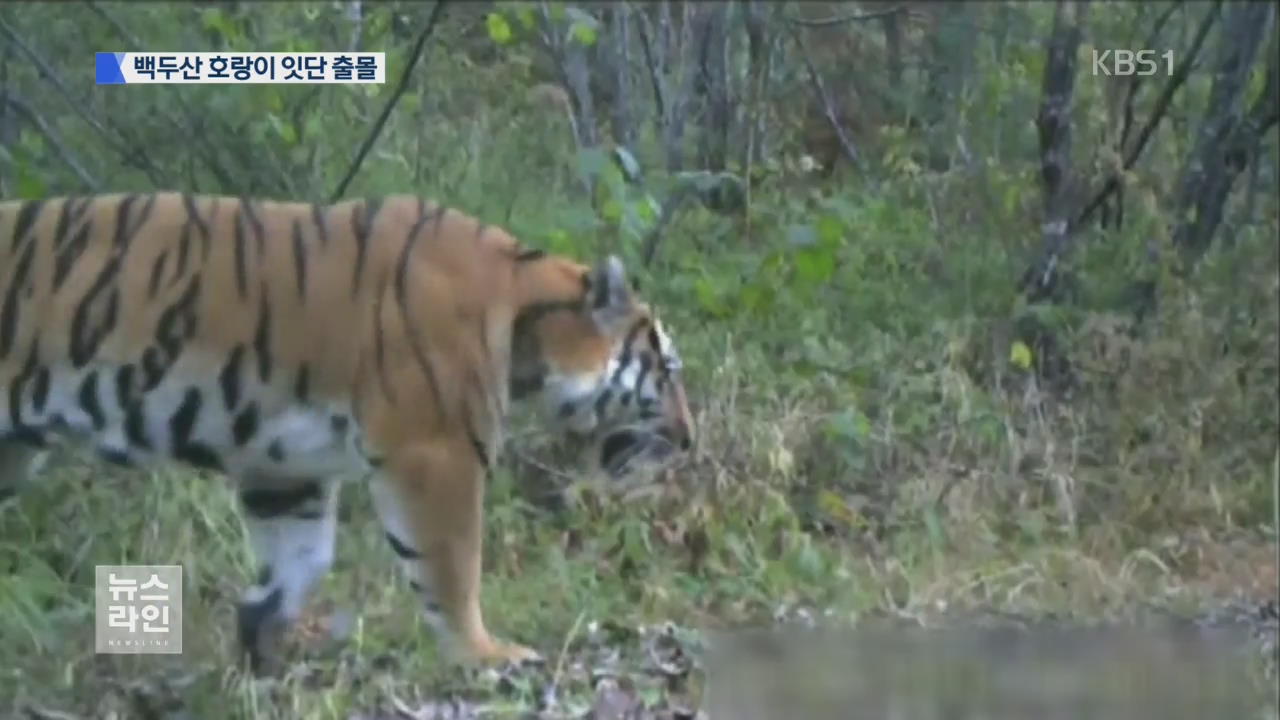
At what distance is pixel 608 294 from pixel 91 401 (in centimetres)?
54

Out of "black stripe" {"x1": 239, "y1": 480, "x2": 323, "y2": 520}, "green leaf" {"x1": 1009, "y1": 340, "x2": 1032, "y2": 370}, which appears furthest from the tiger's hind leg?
"green leaf" {"x1": 1009, "y1": 340, "x2": 1032, "y2": 370}

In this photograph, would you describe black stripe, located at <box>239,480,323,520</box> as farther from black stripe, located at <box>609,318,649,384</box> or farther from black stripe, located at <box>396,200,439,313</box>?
black stripe, located at <box>609,318,649,384</box>

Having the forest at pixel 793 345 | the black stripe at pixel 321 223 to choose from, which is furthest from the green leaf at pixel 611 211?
the black stripe at pixel 321 223

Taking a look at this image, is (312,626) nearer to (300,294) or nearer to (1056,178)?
(300,294)

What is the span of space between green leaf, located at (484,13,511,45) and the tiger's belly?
25.2 inches

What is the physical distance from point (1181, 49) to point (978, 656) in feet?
3.39

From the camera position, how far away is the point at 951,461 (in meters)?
2.26

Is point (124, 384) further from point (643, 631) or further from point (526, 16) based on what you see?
point (526, 16)

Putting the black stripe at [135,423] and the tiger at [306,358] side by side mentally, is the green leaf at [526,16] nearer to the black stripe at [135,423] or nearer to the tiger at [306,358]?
the tiger at [306,358]

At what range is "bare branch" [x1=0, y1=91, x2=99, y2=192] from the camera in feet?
7.45

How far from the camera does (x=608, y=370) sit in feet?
6.89
